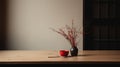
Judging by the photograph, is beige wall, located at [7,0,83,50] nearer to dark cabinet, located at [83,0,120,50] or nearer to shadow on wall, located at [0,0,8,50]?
shadow on wall, located at [0,0,8,50]

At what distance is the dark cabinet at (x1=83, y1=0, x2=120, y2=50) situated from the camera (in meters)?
3.58

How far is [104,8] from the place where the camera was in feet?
11.8

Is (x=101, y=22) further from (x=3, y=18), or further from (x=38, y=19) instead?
(x=3, y=18)

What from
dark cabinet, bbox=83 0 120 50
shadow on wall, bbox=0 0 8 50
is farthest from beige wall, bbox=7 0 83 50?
dark cabinet, bbox=83 0 120 50

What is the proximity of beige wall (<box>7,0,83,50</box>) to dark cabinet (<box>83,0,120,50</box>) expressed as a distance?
20 centimetres

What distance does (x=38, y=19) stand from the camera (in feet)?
11.4

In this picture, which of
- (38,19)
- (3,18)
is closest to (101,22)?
(38,19)

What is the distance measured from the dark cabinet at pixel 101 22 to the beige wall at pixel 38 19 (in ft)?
0.66

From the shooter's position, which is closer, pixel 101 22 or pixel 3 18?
pixel 3 18

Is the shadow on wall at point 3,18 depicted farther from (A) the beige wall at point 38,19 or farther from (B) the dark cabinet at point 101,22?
(B) the dark cabinet at point 101,22

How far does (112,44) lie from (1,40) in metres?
1.92

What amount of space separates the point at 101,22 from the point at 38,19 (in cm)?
109

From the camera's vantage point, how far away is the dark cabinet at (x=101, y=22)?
358 cm

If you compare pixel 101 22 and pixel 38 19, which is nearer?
pixel 38 19
